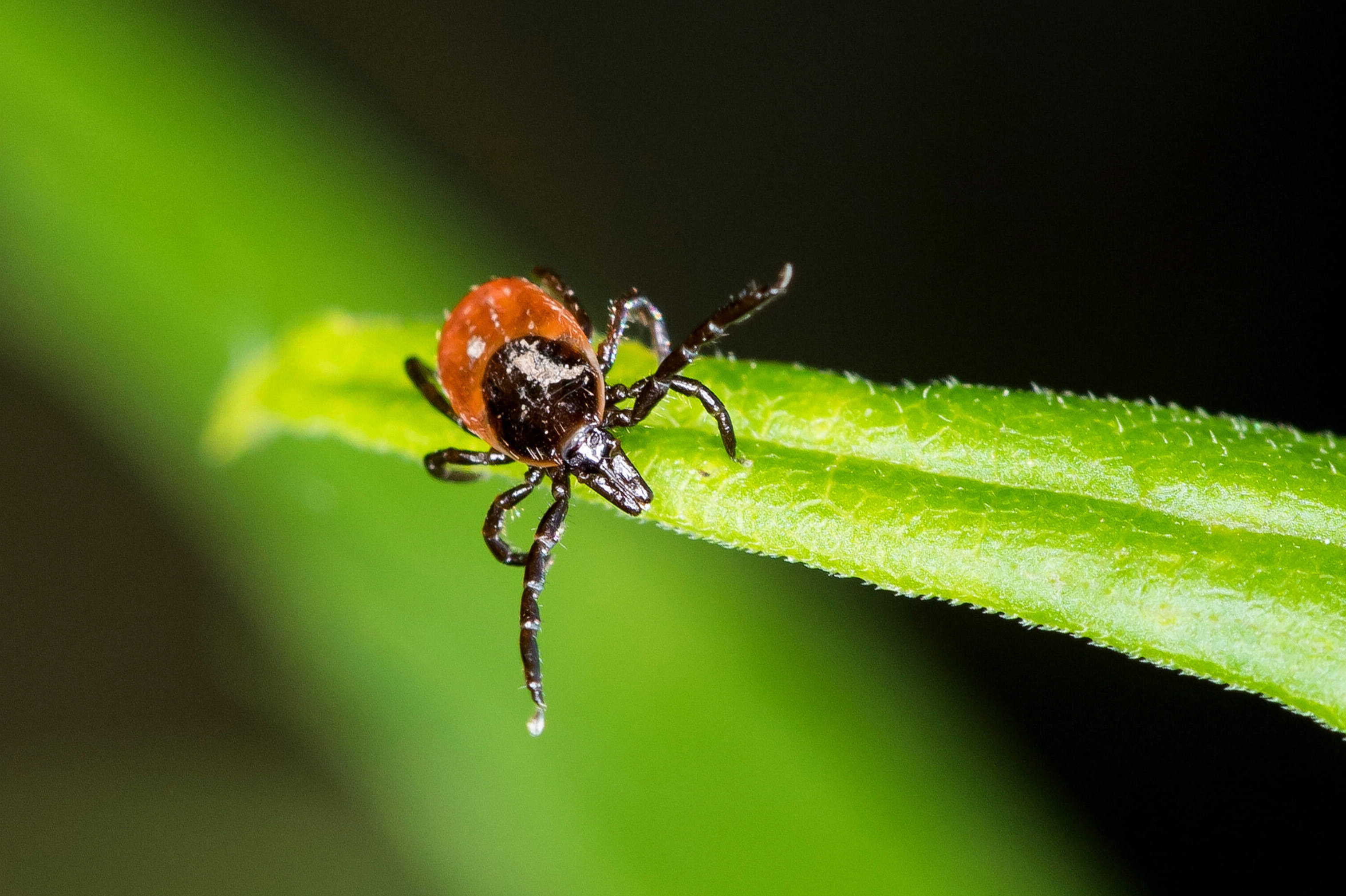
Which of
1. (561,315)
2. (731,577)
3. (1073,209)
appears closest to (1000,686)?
(731,577)

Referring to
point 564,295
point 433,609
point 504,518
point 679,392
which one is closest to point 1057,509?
point 679,392

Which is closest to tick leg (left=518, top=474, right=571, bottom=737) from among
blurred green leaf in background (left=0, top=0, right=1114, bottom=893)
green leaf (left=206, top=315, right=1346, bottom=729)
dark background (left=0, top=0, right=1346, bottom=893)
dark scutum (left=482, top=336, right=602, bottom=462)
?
dark scutum (left=482, top=336, right=602, bottom=462)

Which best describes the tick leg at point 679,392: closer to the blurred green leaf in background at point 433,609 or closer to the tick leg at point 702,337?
the tick leg at point 702,337

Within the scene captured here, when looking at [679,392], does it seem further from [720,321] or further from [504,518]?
[504,518]

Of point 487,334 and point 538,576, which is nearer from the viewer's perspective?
point 538,576

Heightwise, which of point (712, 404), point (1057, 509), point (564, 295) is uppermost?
point (564, 295)

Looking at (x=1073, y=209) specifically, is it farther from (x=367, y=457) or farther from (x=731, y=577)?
(x=367, y=457)
